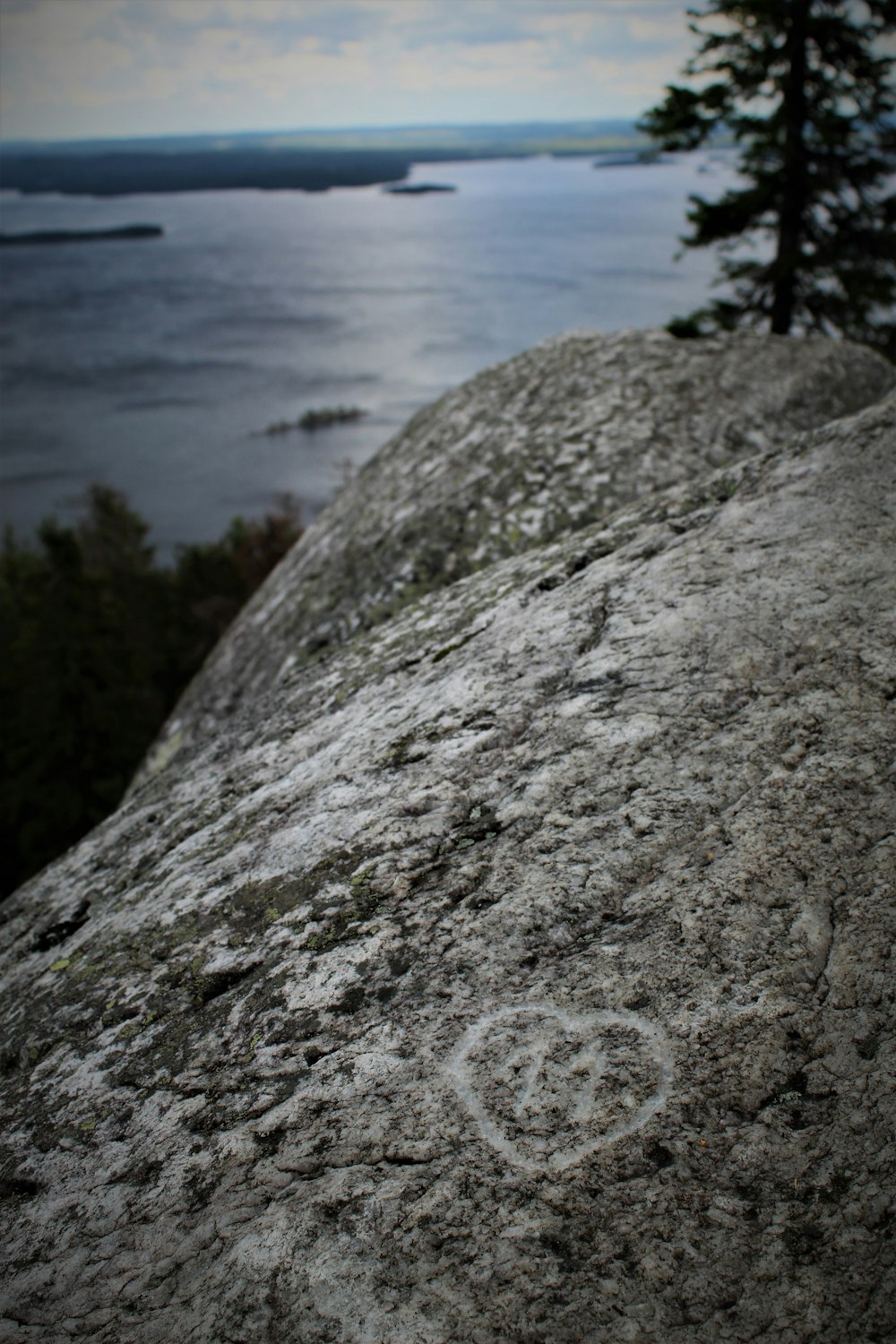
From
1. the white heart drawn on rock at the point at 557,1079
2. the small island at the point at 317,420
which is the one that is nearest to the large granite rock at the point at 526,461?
the white heart drawn on rock at the point at 557,1079

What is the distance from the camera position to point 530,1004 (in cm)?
231

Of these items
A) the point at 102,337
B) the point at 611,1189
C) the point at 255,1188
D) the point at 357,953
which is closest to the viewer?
the point at 611,1189

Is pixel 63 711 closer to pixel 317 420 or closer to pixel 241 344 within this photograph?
pixel 317 420

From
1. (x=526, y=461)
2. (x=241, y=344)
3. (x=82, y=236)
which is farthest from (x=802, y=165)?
(x=82, y=236)

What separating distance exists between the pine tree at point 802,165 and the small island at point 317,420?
78185 mm

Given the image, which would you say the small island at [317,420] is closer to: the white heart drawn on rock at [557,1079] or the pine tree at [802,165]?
the pine tree at [802,165]

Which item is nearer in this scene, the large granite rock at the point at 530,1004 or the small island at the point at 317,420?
the large granite rock at the point at 530,1004

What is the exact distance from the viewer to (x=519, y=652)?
3600 mm

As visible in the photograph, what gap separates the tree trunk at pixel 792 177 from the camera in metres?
15.5

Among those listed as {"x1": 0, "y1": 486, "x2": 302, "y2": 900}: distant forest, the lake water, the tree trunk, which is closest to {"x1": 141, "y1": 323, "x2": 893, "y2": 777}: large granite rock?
the tree trunk

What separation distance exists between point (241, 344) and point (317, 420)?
38.2 metres

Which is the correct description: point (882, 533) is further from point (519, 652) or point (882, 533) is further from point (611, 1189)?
point (611, 1189)

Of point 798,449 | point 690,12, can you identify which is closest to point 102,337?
point 690,12

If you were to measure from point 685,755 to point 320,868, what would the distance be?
142 centimetres
